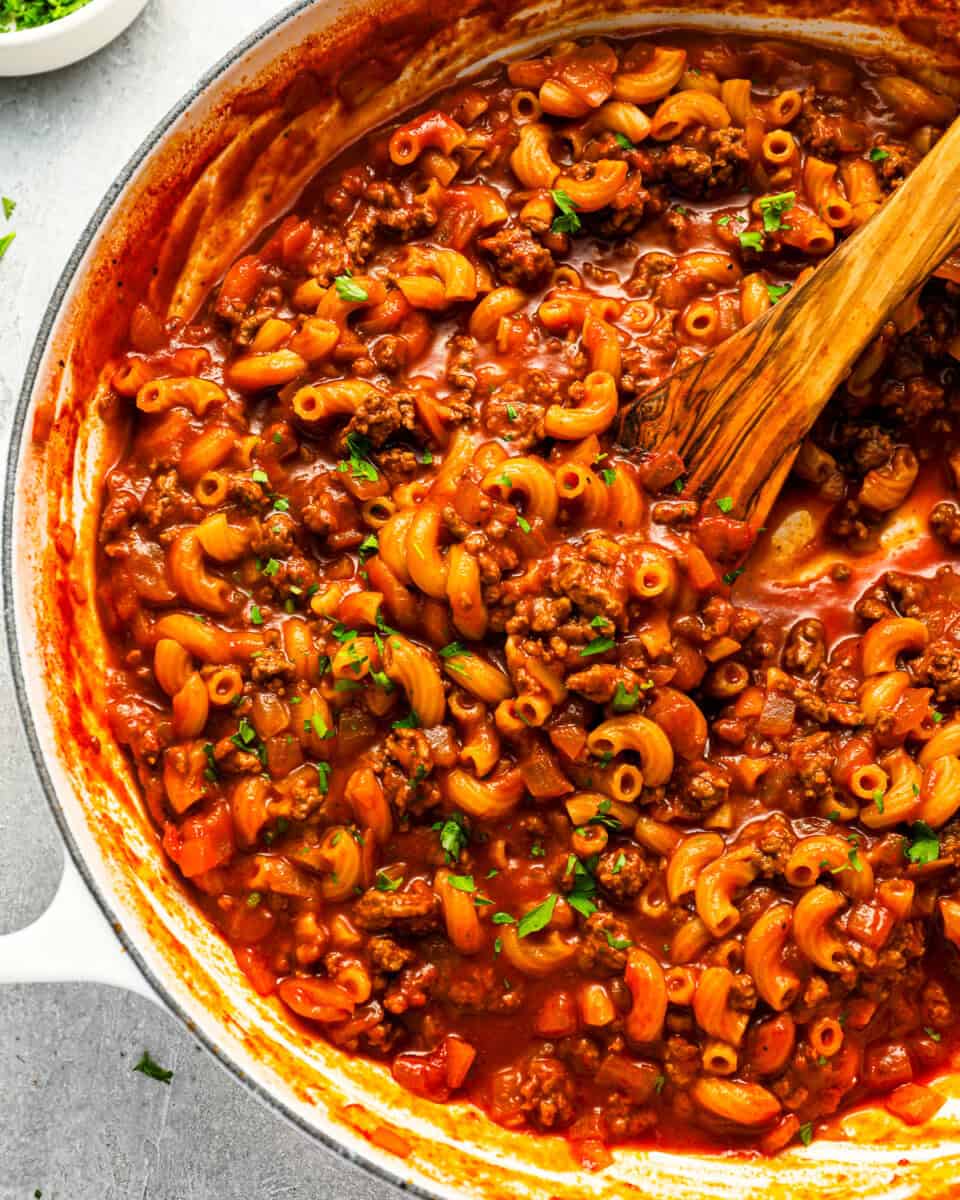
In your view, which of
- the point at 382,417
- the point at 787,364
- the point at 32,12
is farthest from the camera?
the point at 32,12

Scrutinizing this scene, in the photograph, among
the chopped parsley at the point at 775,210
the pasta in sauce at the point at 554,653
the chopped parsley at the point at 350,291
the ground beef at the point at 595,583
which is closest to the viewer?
the ground beef at the point at 595,583

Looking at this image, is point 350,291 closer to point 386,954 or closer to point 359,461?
point 359,461

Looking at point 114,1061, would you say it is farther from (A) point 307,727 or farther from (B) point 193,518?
Result: (B) point 193,518

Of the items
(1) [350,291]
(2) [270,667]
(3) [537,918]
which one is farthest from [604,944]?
(1) [350,291]

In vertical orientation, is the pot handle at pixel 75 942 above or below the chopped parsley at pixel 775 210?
below

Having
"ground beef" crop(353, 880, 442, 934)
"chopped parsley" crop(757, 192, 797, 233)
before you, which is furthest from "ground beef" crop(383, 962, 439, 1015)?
"chopped parsley" crop(757, 192, 797, 233)

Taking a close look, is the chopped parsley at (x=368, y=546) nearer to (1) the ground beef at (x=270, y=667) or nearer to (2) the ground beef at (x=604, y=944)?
(1) the ground beef at (x=270, y=667)

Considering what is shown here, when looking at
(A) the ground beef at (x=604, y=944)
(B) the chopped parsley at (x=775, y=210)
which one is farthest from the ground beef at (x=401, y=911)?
(B) the chopped parsley at (x=775, y=210)

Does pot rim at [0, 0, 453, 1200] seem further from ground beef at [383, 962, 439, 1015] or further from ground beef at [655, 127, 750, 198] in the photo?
ground beef at [655, 127, 750, 198]
